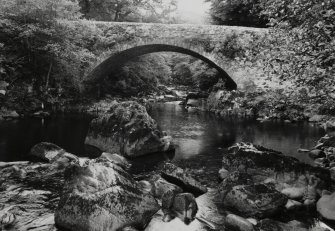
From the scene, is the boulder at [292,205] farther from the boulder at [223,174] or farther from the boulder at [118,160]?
the boulder at [118,160]

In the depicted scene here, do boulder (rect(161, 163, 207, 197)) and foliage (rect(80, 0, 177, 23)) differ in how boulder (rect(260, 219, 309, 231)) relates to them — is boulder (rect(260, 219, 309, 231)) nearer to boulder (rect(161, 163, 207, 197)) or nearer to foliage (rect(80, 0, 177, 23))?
boulder (rect(161, 163, 207, 197))

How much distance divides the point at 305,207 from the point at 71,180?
13.2 feet

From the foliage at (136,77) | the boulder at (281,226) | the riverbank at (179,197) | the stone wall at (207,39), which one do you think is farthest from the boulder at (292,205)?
the foliage at (136,77)

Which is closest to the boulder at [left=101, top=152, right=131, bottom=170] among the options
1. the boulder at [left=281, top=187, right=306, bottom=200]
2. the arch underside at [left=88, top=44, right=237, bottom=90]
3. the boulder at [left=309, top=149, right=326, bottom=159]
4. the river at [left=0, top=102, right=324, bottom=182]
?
the river at [left=0, top=102, right=324, bottom=182]

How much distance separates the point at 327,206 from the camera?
5.53 meters

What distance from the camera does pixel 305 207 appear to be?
19.2 ft

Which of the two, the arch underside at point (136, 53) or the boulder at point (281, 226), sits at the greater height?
the arch underside at point (136, 53)

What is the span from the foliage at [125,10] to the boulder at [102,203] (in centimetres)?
2181

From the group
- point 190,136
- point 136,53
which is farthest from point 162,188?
point 136,53

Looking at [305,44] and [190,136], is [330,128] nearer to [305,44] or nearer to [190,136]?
[190,136]

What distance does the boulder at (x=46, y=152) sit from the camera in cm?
823

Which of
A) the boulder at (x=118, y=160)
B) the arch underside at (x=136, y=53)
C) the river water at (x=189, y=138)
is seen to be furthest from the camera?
the arch underside at (x=136, y=53)

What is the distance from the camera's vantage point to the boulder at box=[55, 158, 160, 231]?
4.76m

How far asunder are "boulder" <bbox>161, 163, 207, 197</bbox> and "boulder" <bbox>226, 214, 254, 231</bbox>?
4.16 feet
